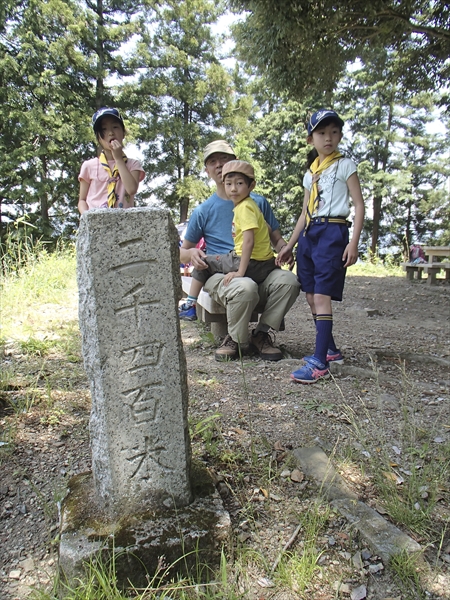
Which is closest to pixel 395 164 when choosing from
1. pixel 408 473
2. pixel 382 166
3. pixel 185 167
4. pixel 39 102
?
pixel 382 166

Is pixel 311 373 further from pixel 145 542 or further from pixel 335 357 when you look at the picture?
pixel 145 542

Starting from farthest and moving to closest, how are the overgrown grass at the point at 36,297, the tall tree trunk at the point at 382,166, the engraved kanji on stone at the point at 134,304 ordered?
the tall tree trunk at the point at 382,166 → the overgrown grass at the point at 36,297 → the engraved kanji on stone at the point at 134,304

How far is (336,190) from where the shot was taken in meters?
2.95

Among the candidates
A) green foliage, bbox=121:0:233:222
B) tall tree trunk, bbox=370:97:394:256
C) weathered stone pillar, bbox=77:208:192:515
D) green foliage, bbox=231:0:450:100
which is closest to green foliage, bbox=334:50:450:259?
tall tree trunk, bbox=370:97:394:256

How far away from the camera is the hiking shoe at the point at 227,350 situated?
3500mm

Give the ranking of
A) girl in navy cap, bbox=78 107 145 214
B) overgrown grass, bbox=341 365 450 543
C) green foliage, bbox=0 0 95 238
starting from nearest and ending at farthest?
1. overgrown grass, bbox=341 365 450 543
2. girl in navy cap, bbox=78 107 145 214
3. green foliage, bbox=0 0 95 238

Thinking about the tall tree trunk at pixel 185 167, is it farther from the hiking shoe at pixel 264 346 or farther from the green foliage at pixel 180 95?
the hiking shoe at pixel 264 346

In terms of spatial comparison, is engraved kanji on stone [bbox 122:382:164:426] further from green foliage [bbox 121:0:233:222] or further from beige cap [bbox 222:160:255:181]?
green foliage [bbox 121:0:233:222]

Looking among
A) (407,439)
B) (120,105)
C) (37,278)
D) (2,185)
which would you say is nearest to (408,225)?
(120,105)

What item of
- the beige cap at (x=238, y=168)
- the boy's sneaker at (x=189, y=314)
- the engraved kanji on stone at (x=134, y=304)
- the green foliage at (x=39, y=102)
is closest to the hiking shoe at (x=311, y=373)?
the beige cap at (x=238, y=168)

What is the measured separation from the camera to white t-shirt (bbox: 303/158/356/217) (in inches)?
116

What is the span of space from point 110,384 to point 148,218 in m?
0.59

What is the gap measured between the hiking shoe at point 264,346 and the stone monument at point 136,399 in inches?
76.7

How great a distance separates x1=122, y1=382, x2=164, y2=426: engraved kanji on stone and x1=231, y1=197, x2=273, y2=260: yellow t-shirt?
1891 mm
